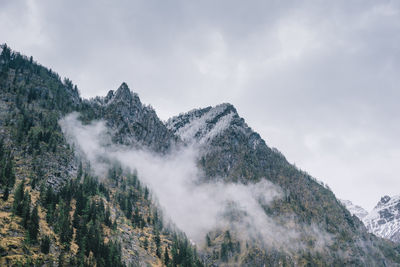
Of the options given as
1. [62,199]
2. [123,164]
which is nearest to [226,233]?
[123,164]

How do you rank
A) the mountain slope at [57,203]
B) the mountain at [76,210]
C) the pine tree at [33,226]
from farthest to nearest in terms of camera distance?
the mountain at [76,210] < the mountain slope at [57,203] < the pine tree at [33,226]

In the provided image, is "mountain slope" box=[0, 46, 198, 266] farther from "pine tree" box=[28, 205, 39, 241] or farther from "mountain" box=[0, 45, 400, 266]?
"mountain" box=[0, 45, 400, 266]

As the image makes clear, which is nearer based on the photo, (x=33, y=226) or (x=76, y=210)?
(x=33, y=226)

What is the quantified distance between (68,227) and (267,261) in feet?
418

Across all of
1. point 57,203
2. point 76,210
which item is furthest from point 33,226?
point 76,210

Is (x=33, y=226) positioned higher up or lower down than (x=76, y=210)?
lower down

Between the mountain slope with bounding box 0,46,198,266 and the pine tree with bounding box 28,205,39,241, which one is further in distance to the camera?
the mountain slope with bounding box 0,46,198,266

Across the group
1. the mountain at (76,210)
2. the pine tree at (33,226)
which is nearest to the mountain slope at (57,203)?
the pine tree at (33,226)

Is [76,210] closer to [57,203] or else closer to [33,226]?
[57,203]

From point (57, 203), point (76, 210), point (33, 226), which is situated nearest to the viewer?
point (33, 226)

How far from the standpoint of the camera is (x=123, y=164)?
632 feet

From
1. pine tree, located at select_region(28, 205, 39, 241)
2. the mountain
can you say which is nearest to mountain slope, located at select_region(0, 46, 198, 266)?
pine tree, located at select_region(28, 205, 39, 241)

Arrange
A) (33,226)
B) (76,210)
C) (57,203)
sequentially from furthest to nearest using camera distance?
(76,210) < (57,203) < (33,226)

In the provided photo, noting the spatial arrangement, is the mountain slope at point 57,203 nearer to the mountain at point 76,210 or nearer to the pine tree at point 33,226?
the pine tree at point 33,226
